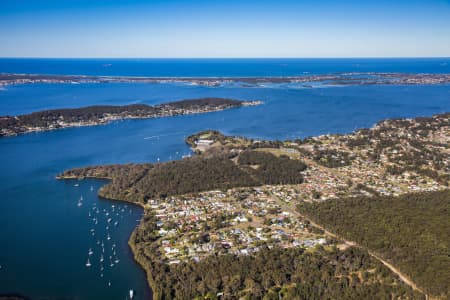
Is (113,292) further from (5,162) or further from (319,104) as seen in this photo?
(319,104)

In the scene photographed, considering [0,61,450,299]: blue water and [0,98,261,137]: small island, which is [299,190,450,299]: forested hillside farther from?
[0,98,261,137]: small island

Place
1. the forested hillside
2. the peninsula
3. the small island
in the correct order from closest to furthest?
the peninsula → the forested hillside → the small island

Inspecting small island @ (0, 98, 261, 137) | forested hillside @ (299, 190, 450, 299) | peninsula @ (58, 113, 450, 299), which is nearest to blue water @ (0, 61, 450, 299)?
peninsula @ (58, 113, 450, 299)

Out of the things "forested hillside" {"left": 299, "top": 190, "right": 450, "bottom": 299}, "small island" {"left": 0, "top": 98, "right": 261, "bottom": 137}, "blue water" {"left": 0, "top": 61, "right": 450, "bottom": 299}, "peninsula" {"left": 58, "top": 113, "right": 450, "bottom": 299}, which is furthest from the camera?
"small island" {"left": 0, "top": 98, "right": 261, "bottom": 137}

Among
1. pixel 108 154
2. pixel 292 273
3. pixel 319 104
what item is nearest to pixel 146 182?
pixel 108 154

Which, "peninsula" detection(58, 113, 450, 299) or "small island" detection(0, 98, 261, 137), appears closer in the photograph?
"peninsula" detection(58, 113, 450, 299)

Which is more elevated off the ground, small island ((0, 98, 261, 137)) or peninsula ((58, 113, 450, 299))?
small island ((0, 98, 261, 137))
